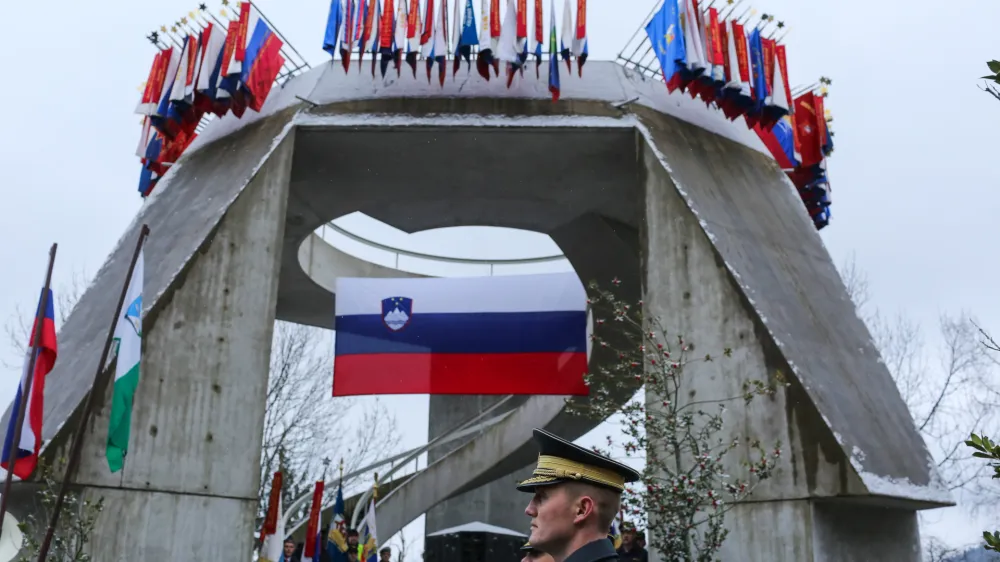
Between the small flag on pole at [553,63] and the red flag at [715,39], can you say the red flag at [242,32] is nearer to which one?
the small flag on pole at [553,63]

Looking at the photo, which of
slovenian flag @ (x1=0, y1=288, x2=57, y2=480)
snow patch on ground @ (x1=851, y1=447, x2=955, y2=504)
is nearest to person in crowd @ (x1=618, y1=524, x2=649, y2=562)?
snow patch on ground @ (x1=851, y1=447, x2=955, y2=504)

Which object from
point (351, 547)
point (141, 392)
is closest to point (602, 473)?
point (141, 392)

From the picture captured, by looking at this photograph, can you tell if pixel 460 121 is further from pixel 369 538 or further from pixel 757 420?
pixel 369 538

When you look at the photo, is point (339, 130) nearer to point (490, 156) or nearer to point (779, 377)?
point (490, 156)

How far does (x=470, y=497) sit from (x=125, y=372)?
16611 mm

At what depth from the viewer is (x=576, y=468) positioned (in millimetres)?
3303

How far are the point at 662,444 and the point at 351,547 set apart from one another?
651 cm

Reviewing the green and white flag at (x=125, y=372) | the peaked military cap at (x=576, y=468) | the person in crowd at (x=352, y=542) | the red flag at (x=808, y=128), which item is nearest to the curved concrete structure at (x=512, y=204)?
the red flag at (x=808, y=128)

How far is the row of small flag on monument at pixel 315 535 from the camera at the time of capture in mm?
14008

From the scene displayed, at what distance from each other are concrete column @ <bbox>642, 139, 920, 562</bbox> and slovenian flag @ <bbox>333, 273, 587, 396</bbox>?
18.0 ft

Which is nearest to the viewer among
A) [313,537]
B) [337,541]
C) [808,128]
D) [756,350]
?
[756,350]

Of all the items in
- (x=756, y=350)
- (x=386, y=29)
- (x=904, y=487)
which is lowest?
(x=904, y=487)

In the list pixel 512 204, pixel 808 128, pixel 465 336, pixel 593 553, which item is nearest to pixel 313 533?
pixel 465 336

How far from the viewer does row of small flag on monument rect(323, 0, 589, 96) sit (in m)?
13.6
